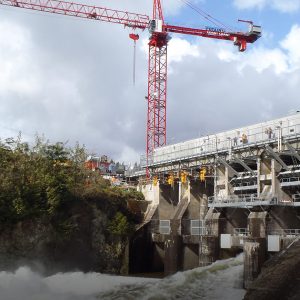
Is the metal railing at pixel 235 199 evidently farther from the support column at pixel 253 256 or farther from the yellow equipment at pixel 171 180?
the yellow equipment at pixel 171 180

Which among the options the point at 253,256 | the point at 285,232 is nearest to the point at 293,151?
the point at 285,232

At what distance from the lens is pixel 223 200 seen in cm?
4694

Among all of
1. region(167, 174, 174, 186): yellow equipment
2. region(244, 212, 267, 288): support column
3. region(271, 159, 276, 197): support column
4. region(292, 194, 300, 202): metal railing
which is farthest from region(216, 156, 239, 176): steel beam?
region(244, 212, 267, 288): support column

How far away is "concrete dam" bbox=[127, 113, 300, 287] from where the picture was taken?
40500mm

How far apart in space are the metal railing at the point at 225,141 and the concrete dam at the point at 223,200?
9 cm

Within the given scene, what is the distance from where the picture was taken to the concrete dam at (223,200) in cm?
4050

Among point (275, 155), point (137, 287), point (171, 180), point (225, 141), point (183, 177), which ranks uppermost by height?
point (225, 141)

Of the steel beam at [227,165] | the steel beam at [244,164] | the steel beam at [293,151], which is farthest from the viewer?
the steel beam at [227,165]

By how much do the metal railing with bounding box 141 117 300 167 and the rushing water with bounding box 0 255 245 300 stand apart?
44.1 feet

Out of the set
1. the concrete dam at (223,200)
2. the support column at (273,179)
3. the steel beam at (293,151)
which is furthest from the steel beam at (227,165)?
the steel beam at (293,151)

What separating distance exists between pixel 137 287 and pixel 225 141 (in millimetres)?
24350

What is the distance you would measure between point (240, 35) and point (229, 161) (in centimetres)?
3814

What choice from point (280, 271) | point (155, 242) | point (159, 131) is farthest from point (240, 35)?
point (280, 271)

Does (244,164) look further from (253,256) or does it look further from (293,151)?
(253,256)
